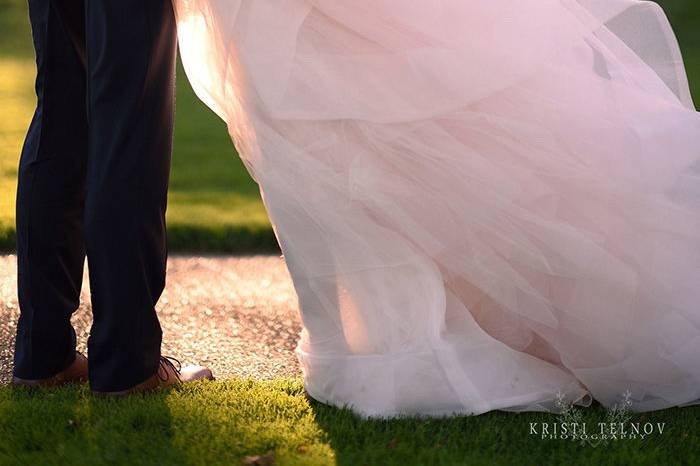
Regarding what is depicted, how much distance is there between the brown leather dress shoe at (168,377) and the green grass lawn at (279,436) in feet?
0.12

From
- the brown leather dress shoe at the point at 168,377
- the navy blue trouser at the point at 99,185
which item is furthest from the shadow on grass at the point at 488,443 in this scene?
the navy blue trouser at the point at 99,185

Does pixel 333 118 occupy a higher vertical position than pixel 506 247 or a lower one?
higher

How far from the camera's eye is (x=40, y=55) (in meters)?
2.83

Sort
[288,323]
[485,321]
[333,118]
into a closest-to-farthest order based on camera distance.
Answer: [333,118] < [485,321] < [288,323]

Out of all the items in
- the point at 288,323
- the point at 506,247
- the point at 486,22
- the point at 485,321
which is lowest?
the point at 288,323

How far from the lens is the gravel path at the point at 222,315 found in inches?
136

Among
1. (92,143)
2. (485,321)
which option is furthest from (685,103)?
(92,143)

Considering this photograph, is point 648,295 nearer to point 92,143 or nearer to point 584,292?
point 584,292

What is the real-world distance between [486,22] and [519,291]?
630 millimetres

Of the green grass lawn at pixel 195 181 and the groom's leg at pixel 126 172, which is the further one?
the green grass lawn at pixel 195 181

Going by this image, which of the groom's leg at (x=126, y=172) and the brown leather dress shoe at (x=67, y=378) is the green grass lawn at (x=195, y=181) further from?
the groom's leg at (x=126, y=172)

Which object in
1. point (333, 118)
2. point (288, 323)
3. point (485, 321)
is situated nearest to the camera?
point (333, 118)

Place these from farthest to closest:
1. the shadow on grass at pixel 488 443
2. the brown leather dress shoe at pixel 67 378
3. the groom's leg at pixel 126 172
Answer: the brown leather dress shoe at pixel 67 378
the groom's leg at pixel 126 172
the shadow on grass at pixel 488 443

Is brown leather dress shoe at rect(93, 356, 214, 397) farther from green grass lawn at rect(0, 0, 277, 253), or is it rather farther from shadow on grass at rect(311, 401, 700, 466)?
green grass lawn at rect(0, 0, 277, 253)
